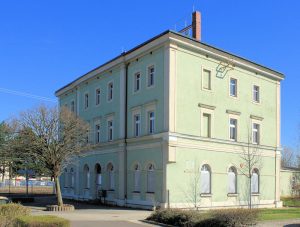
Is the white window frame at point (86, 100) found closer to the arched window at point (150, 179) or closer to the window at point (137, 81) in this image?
the window at point (137, 81)

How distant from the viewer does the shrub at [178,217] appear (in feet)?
65.2

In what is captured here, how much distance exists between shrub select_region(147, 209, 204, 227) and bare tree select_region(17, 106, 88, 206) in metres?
10.4

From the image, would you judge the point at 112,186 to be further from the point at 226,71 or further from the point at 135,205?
the point at 226,71

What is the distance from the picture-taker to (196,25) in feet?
119

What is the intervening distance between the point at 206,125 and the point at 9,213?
20.4 metres

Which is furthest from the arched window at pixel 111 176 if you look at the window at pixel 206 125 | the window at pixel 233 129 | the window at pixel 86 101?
the window at pixel 233 129

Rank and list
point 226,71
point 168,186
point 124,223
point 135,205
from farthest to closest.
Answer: point 226,71 → point 135,205 → point 168,186 → point 124,223

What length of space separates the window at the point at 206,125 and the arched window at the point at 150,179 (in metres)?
4.59

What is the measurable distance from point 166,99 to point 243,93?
8589 mm

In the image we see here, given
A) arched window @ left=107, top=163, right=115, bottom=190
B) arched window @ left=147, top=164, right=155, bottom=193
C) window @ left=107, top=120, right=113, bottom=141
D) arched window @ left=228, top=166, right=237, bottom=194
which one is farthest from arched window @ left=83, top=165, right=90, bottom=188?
arched window @ left=228, top=166, right=237, bottom=194

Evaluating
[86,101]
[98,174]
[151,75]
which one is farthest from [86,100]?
[151,75]

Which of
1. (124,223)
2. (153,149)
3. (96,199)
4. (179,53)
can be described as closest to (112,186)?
(96,199)

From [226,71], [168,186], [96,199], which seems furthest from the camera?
[96,199]

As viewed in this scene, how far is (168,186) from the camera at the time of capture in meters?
30.0
